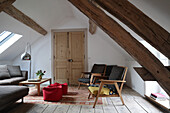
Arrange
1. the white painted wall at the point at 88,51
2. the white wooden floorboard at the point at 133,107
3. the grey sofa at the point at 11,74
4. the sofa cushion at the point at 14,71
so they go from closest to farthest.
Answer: the white wooden floorboard at the point at 133,107, the grey sofa at the point at 11,74, the sofa cushion at the point at 14,71, the white painted wall at the point at 88,51

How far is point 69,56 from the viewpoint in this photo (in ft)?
16.5

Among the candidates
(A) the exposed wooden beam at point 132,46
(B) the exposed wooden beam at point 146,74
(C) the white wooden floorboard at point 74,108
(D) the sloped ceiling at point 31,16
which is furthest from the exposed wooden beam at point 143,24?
(D) the sloped ceiling at point 31,16

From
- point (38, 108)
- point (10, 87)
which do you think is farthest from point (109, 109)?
point (10, 87)

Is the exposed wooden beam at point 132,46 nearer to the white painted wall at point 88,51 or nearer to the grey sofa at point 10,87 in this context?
the grey sofa at point 10,87

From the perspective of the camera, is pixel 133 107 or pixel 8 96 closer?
pixel 8 96

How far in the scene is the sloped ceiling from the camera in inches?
124

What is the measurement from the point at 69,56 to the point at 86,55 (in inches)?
27.6

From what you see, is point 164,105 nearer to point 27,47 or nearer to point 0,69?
point 0,69

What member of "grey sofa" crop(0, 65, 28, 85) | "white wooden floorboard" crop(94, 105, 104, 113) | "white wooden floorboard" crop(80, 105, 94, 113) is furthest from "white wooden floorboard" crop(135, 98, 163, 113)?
"grey sofa" crop(0, 65, 28, 85)

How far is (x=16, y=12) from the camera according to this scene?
3.09m

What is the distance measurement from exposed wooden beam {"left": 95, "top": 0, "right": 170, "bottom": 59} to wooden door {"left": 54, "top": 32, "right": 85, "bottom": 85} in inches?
149

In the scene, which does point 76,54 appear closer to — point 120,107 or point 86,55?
point 86,55

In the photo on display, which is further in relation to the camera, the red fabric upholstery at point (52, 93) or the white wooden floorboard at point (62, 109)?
the red fabric upholstery at point (52, 93)

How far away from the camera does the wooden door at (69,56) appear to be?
4992 millimetres
